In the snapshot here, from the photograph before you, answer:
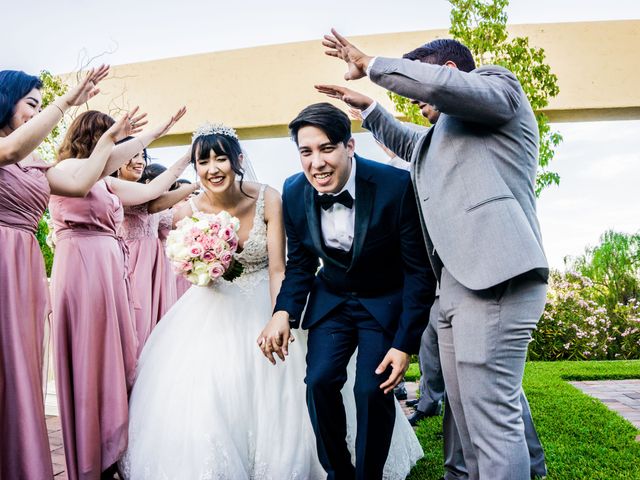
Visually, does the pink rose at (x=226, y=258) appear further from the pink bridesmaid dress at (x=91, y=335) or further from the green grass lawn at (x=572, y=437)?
the green grass lawn at (x=572, y=437)

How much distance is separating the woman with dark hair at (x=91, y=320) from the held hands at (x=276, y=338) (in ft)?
3.48

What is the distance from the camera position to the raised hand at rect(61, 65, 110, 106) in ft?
8.98

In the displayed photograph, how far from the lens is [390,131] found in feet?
9.93

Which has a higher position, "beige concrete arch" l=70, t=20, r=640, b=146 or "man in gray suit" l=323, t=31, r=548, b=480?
"beige concrete arch" l=70, t=20, r=640, b=146

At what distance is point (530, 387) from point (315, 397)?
374 cm

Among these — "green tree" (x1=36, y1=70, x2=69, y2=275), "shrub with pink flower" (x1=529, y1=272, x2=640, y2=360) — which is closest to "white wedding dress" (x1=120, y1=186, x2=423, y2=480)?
"shrub with pink flower" (x1=529, y1=272, x2=640, y2=360)

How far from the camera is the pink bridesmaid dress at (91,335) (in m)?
3.13

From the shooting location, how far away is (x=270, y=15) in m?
9.10

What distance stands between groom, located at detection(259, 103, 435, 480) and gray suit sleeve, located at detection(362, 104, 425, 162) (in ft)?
0.78

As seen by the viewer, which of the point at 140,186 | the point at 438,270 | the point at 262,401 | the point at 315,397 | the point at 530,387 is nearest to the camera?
the point at 438,270

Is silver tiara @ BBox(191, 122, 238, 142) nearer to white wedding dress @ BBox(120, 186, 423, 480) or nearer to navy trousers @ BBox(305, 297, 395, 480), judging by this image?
white wedding dress @ BBox(120, 186, 423, 480)

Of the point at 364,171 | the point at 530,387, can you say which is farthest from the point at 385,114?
the point at 530,387

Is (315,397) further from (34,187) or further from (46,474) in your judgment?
(34,187)

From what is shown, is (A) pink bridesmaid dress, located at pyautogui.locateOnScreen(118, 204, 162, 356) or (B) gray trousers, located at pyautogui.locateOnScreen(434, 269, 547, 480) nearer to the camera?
(B) gray trousers, located at pyautogui.locateOnScreen(434, 269, 547, 480)
